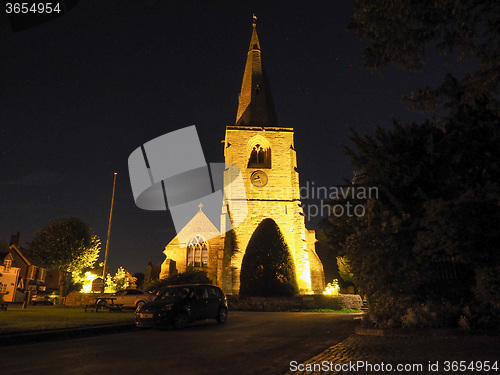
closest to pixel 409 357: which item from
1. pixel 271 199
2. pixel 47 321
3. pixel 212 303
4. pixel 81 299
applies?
pixel 212 303

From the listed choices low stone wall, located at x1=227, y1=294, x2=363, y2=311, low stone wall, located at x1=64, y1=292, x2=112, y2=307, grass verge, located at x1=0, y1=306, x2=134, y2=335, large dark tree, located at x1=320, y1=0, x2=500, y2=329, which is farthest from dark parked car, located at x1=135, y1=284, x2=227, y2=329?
low stone wall, located at x1=64, y1=292, x2=112, y2=307

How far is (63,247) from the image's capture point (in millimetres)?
29188

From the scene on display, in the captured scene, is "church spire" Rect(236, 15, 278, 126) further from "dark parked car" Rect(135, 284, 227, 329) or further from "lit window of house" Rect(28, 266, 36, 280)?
"lit window of house" Rect(28, 266, 36, 280)

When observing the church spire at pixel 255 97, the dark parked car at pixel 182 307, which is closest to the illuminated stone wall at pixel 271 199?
the church spire at pixel 255 97

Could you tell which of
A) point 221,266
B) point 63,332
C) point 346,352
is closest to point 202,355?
point 346,352

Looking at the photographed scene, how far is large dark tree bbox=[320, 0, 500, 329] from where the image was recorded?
9.06m

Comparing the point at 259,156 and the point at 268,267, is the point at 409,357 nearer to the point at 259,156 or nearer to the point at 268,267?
the point at 268,267

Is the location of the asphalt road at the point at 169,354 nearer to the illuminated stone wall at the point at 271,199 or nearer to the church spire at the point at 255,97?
the illuminated stone wall at the point at 271,199

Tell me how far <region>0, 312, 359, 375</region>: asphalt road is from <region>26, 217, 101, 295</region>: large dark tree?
70.9 feet

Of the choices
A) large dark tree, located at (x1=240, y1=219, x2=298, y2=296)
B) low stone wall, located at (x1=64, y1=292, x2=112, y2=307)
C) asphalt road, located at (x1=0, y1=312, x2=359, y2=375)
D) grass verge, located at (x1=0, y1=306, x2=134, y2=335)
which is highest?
large dark tree, located at (x1=240, y1=219, x2=298, y2=296)

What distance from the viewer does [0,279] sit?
33031 mm

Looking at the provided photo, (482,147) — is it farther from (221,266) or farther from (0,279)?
(0,279)

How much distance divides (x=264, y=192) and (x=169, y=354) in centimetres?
3026

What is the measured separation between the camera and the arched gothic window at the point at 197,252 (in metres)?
36.8
